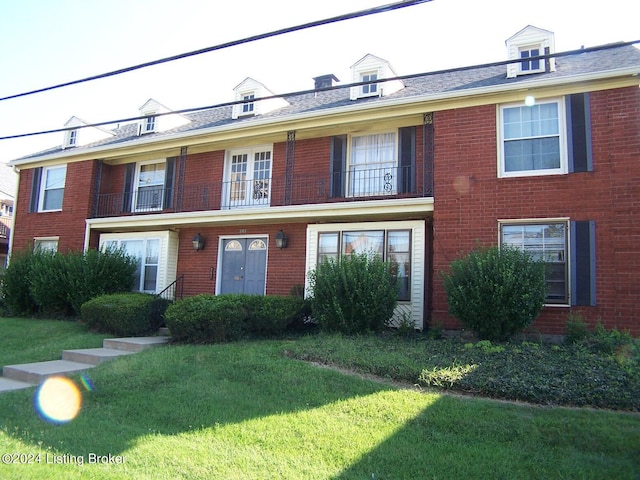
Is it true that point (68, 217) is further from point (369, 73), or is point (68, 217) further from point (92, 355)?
point (369, 73)

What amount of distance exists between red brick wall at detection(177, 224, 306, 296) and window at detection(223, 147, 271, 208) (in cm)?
82

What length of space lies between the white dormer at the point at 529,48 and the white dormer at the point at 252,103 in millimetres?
6621

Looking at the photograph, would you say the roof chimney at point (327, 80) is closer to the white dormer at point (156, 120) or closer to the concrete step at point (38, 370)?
the white dormer at point (156, 120)

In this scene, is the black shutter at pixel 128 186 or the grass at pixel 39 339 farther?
the black shutter at pixel 128 186

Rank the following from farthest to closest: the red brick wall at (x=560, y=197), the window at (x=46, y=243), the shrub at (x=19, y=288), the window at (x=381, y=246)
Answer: the window at (x=46, y=243), the shrub at (x=19, y=288), the window at (x=381, y=246), the red brick wall at (x=560, y=197)

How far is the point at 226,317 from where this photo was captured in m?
9.57

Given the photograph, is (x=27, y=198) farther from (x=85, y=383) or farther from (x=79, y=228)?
(x=85, y=383)

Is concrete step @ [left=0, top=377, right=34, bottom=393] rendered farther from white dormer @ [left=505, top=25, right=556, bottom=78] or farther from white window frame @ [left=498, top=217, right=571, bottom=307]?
white dormer @ [left=505, top=25, right=556, bottom=78]

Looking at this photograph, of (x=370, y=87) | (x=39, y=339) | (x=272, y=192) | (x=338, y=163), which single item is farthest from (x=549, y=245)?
(x=39, y=339)

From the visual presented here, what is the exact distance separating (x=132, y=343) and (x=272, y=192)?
5.72 m

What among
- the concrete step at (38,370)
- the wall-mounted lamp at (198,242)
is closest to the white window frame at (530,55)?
the wall-mounted lamp at (198,242)

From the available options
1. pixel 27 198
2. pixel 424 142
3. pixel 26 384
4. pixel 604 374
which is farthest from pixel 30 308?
pixel 604 374

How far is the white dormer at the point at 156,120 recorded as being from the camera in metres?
16.2

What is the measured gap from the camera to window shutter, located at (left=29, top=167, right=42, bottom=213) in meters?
16.9
